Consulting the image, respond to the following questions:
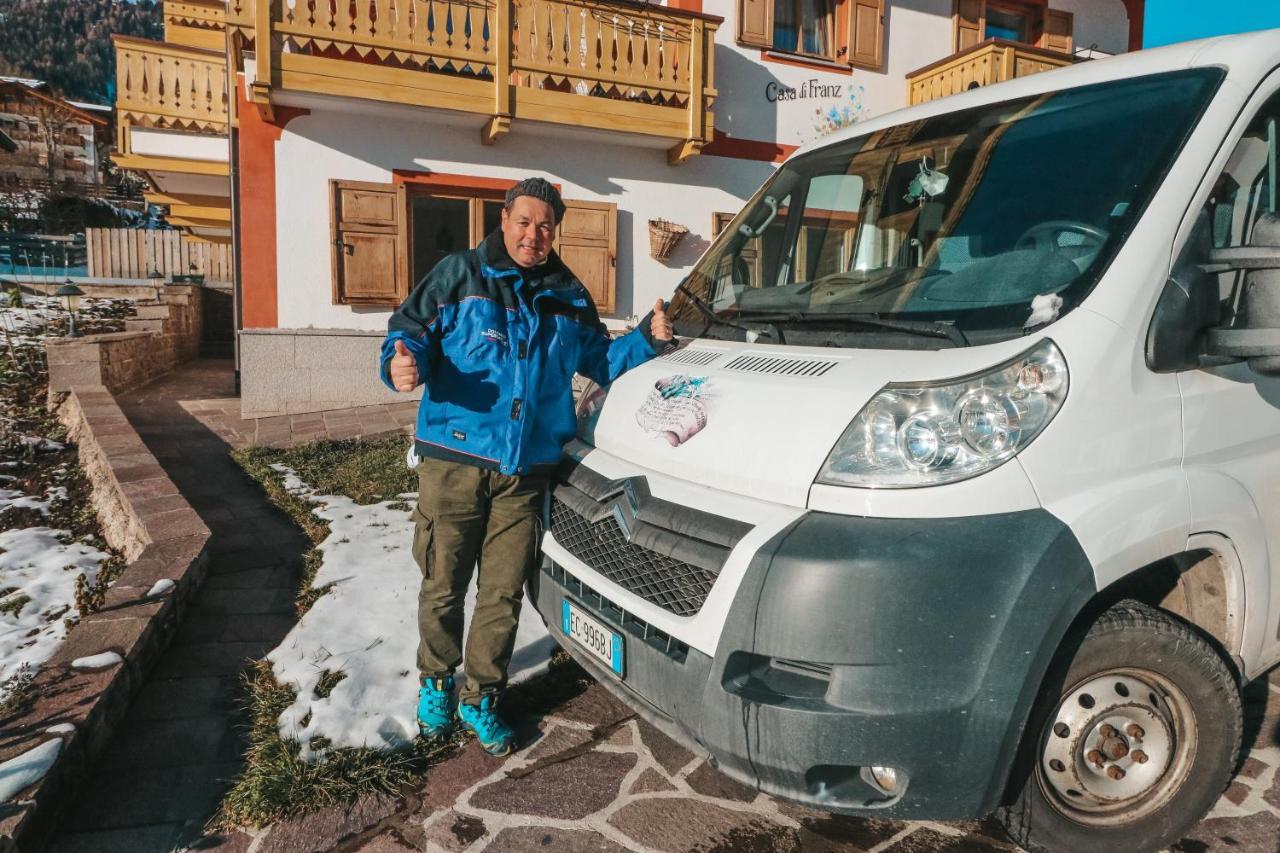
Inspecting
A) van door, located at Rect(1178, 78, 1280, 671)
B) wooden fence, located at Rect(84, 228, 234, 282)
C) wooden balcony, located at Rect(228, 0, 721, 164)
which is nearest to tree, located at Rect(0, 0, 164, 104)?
wooden fence, located at Rect(84, 228, 234, 282)

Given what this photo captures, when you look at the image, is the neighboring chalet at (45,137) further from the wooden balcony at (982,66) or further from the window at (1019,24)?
the window at (1019,24)

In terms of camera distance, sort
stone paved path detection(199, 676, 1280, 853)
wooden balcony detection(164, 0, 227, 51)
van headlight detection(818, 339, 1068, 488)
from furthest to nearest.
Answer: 1. wooden balcony detection(164, 0, 227, 51)
2. stone paved path detection(199, 676, 1280, 853)
3. van headlight detection(818, 339, 1068, 488)

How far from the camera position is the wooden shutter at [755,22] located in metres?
11.3

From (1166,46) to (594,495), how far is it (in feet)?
7.29

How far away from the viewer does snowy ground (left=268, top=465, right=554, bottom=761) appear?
2.95 m

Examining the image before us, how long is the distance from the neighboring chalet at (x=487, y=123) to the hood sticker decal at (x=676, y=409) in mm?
8100

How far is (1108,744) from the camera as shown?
2121mm

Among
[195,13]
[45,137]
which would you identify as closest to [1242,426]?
[195,13]

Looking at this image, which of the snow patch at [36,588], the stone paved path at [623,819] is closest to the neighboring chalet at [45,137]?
the snow patch at [36,588]

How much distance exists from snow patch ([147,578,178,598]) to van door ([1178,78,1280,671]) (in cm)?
386

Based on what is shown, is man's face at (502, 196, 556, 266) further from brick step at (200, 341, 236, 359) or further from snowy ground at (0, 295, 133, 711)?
brick step at (200, 341, 236, 359)

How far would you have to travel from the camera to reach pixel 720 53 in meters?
11.3

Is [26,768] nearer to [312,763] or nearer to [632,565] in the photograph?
[312,763]

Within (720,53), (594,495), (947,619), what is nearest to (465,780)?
(594,495)
